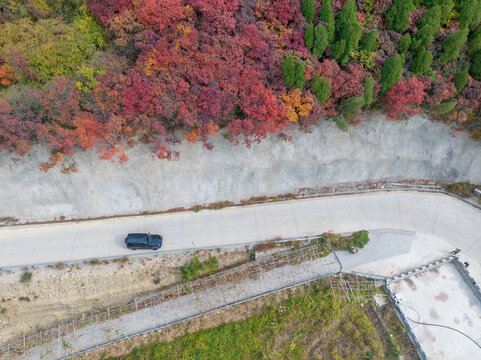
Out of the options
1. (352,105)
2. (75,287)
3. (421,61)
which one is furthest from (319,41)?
(75,287)

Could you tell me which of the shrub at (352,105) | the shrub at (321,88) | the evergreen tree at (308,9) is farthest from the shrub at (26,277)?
the evergreen tree at (308,9)

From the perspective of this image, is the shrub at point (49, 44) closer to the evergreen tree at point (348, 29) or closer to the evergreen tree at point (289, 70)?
the evergreen tree at point (289, 70)

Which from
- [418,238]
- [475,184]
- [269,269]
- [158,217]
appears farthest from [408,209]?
[158,217]

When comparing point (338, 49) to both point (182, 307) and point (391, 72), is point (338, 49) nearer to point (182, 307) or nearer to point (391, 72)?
point (391, 72)

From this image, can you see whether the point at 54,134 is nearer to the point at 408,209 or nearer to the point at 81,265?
→ the point at 81,265

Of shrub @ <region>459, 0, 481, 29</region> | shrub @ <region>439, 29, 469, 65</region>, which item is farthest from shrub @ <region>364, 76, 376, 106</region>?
shrub @ <region>459, 0, 481, 29</region>

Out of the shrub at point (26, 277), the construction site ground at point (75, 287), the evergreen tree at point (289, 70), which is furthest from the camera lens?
the construction site ground at point (75, 287)
